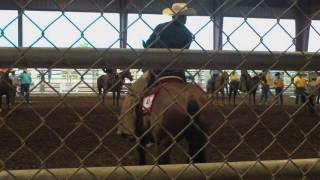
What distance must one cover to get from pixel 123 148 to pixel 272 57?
6.41m

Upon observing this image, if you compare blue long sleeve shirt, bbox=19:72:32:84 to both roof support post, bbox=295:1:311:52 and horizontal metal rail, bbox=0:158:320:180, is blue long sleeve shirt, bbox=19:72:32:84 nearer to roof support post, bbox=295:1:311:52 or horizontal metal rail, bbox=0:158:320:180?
roof support post, bbox=295:1:311:52

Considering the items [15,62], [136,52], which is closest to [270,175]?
[136,52]

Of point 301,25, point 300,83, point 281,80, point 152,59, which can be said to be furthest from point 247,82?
point 152,59

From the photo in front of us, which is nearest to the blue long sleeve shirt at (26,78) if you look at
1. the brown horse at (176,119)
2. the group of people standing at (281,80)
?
the group of people standing at (281,80)

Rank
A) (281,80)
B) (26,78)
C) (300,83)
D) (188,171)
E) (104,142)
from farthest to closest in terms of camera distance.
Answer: (281,80), (26,78), (300,83), (104,142), (188,171)

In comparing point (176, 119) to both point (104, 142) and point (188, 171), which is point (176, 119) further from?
point (104, 142)

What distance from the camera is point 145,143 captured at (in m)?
5.14

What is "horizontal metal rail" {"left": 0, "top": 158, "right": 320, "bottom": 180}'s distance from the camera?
2045mm

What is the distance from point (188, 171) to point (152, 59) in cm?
54

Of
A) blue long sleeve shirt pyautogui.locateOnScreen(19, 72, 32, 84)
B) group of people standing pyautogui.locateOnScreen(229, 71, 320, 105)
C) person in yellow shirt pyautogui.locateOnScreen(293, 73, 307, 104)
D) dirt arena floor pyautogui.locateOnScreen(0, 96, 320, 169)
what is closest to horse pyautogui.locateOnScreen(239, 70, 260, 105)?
group of people standing pyautogui.locateOnScreen(229, 71, 320, 105)

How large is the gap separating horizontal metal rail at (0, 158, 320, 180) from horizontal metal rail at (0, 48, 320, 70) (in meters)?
0.45

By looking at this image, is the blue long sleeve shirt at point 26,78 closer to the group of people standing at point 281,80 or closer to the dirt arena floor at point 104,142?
the dirt arena floor at point 104,142

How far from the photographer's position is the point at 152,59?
207cm

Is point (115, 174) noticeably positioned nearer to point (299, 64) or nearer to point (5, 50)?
point (5, 50)
